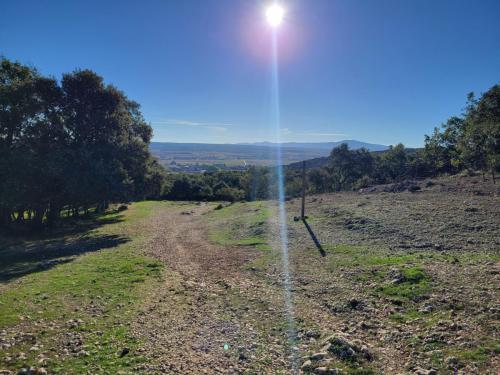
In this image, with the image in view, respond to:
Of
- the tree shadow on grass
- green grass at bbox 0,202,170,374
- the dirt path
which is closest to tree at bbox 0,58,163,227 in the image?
the tree shadow on grass

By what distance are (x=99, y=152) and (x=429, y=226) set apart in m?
26.5

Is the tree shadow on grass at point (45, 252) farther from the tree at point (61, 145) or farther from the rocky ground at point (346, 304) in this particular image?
the rocky ground at point (346, 304)

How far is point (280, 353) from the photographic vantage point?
307 inches

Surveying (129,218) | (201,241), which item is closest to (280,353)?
(201,241)

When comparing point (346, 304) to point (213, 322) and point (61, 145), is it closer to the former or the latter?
point (213, 322)

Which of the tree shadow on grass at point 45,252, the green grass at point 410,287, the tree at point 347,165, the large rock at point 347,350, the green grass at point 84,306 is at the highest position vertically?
the tree at point 347,165

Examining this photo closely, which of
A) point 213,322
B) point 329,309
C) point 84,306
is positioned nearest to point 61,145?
point 84,306

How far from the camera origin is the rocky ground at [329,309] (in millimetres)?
7215

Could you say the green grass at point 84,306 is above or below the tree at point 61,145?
below

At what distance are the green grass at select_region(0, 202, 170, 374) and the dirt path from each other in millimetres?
690

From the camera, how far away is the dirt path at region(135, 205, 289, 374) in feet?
24.6

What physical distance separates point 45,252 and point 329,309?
20.0 meters

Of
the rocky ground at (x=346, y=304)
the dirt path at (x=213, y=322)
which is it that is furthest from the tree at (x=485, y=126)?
the dirt path at (x=213, y=322)

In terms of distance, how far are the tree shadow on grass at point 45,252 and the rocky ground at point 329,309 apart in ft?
19.2
